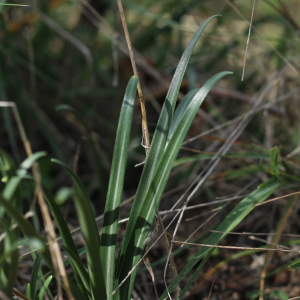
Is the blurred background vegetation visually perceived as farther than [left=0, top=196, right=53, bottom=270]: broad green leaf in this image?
Yes

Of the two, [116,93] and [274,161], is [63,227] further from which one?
[116,93]

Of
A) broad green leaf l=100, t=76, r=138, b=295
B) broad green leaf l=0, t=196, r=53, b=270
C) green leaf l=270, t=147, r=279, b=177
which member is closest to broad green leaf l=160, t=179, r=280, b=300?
green leaf l=270, t=147, r=279, b=177

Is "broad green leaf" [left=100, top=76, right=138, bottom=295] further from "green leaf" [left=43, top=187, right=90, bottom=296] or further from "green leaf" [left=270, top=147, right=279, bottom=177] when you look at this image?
"green leaf" [left=270, top=147, right=279, bottom=177]

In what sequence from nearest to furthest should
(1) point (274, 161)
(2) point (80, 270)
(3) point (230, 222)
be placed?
1. (2) point (80, 270)
2. (3) point (230, 222)
3. (1) point (274, 161)

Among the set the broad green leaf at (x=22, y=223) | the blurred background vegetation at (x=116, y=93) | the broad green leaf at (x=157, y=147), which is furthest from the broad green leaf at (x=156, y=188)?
the blurred background vegetation at (x=116, y=93)

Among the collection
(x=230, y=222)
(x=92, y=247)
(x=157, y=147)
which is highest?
(x=157, y=147)

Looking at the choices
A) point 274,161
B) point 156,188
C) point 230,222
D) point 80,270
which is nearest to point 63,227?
point 80,270

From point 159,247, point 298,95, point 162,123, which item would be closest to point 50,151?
point 159,247
